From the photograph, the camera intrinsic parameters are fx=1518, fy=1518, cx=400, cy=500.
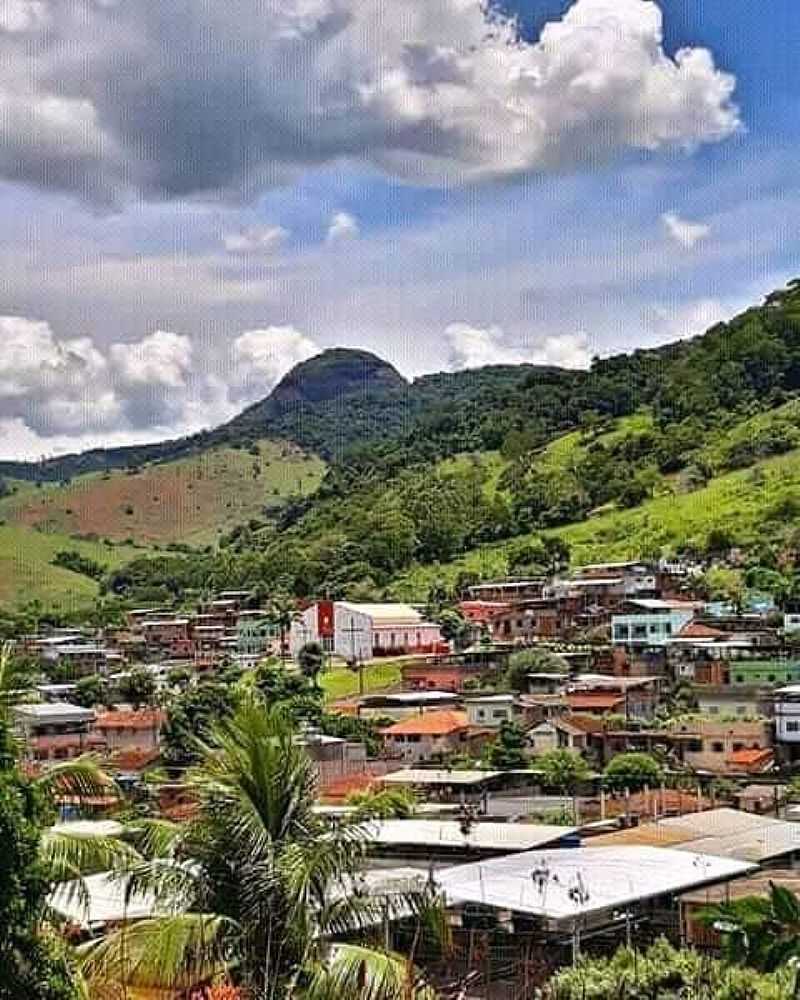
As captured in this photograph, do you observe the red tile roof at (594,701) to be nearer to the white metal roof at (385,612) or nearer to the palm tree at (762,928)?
the white metal roof at (385,612)

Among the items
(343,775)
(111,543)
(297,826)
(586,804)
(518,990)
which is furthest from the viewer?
(111,543)

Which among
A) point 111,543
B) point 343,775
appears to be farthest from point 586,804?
point 111,543

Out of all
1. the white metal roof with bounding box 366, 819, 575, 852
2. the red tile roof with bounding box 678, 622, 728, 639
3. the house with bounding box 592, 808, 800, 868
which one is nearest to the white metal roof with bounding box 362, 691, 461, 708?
the red tile roof with bounding box 678, 622, 728, 639

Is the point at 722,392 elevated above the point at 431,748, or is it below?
above

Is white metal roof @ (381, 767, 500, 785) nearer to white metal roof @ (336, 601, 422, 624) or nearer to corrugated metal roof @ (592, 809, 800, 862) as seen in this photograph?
corrugated metal roof @ (592, 809, 800, 862)

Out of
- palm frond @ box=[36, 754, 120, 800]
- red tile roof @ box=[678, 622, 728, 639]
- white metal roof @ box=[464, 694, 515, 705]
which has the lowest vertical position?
white metal roof @ box=[464, 694, 515, 705]

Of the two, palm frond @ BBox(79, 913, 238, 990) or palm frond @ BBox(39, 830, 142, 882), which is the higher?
palm frond @ BBox(39, 830, 142, 882)

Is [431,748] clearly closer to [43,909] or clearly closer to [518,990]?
[518,990]
